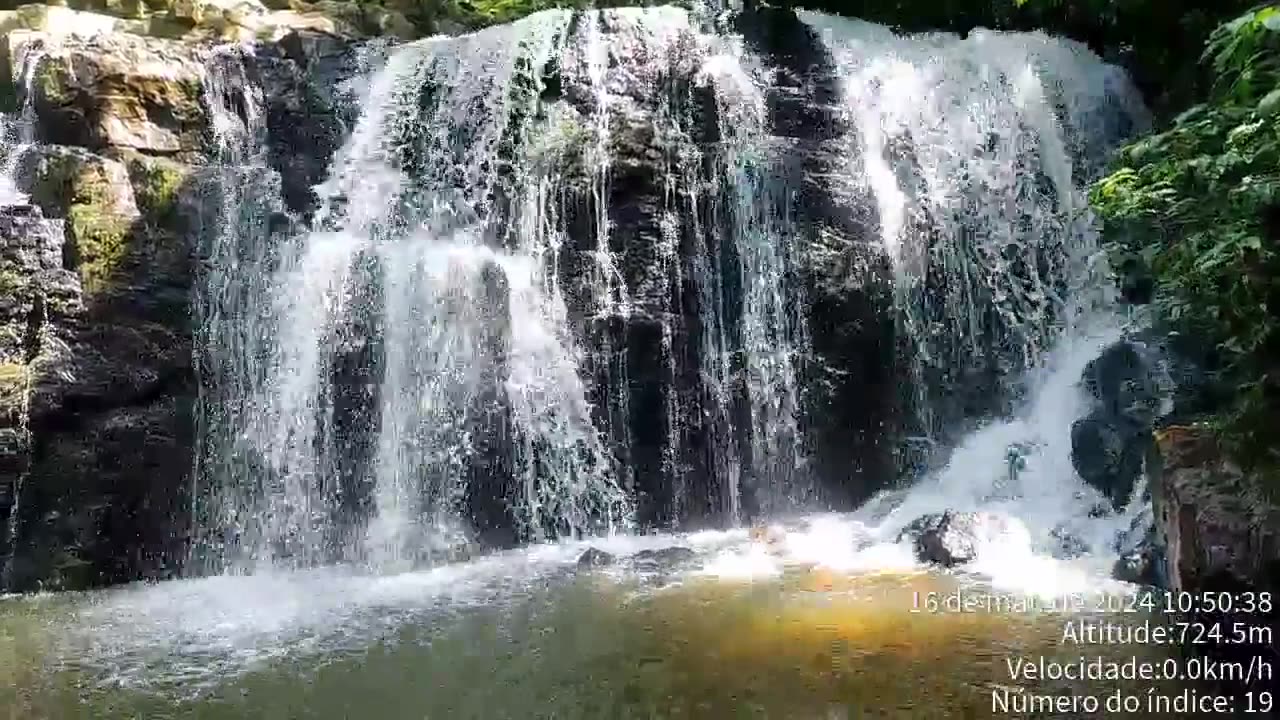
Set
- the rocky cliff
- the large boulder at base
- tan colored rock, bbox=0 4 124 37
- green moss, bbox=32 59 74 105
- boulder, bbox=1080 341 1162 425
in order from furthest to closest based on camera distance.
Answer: tan colored rock, bbox=0 4 124 37 < green moss, bbox=32 59 74 105 < the rocky cliff < boulder, bbox=1080 341 1162 425 < the large boulder at base

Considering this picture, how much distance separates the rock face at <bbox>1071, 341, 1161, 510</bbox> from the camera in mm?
8891

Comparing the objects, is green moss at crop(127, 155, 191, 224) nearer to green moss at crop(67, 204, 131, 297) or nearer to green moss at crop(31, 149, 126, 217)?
green moss at crop(31, 149, 126, 217)

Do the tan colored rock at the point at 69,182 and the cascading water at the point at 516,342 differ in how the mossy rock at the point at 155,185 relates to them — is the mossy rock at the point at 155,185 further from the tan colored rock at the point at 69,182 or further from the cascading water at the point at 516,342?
the cascading water at the point at 516,342

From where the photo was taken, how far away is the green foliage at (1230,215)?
4465 millimetres

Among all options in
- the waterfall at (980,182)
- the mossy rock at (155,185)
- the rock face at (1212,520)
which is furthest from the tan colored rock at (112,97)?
the rock face at (1212,520)

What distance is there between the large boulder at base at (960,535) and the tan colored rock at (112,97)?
940 centimetres

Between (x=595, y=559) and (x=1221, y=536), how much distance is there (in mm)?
4951

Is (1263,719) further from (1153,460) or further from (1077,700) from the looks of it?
(1153,460)

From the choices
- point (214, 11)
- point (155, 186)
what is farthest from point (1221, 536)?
point (214, 11)

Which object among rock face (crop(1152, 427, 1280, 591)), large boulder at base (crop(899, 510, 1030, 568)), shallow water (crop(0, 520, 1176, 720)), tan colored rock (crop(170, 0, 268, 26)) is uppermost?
tan colored rock (crop(170, 0, 268, 26))

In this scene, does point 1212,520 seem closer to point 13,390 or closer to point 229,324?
point 229,324

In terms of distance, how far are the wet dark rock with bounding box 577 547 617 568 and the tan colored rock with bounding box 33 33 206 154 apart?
23.3 ft

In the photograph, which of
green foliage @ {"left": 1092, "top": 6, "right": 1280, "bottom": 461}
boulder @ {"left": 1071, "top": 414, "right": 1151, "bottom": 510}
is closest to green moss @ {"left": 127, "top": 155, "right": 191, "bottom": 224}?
green foliage @ {"left": 1092, "top": 6, "right": 1280, "bottom": 461}

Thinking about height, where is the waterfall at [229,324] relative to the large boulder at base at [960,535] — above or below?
above
